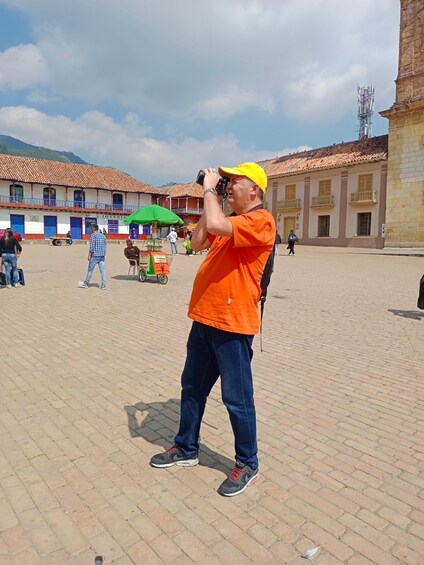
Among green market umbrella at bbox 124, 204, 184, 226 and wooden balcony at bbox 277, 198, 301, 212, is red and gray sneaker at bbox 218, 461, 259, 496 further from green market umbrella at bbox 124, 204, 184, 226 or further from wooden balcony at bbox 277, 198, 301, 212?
wooden balcony at bbox 277, 198, 301, 212

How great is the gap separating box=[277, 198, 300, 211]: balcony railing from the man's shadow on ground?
3496 centimetres

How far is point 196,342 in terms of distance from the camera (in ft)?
7.89

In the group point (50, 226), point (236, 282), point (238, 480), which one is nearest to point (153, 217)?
point (236, 282)

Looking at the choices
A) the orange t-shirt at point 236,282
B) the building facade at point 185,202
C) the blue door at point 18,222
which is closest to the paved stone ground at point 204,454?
the orange t-shirt at point 236,282

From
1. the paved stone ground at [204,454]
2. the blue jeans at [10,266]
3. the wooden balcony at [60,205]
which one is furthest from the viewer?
the wooden balcony at [60,205]

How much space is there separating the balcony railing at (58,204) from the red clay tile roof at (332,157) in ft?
57.2

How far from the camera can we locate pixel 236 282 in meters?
2.21

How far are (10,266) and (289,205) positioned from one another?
30.5 meters

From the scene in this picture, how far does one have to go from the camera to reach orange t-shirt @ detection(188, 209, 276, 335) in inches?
86.0

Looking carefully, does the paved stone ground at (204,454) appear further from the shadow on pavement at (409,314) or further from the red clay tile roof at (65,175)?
the red clay tile roof at (65,175)

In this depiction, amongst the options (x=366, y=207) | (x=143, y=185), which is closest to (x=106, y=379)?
(x=366, y=207)

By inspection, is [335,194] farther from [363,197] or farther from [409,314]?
[409,314]

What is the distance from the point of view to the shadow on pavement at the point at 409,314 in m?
7.30

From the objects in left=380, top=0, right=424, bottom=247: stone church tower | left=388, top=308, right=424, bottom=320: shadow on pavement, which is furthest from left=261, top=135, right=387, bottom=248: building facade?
left=388, top=308, right=424, bottom=320: shadow on pavement
